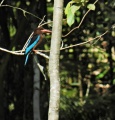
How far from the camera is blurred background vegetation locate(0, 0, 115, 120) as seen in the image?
5398mm

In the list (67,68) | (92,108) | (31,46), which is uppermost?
(67,68)

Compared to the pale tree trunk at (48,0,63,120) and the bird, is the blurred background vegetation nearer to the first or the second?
the bird

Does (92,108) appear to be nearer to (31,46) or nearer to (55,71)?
(31,46)

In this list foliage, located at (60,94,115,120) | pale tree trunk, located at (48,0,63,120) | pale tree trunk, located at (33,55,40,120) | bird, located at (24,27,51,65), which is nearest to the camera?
pale tree trunk, located at (48,0,63,120)

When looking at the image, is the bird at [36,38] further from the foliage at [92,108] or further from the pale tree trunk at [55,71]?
the foliage at [92,108]

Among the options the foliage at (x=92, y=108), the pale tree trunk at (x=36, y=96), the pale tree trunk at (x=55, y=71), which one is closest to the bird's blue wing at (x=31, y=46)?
the pale tree trunk at (x=55, y=71)

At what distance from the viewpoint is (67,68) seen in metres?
7.57

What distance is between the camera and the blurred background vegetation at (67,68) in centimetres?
540

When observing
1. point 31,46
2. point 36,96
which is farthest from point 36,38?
point 36,96

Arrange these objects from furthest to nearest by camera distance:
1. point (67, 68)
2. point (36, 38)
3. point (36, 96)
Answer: point (67, 68) → point (36, 96) → point (36, 38)

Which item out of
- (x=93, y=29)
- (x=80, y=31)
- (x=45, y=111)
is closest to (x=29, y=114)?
(x=45, y=111)

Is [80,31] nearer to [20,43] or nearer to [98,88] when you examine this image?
[20,43]

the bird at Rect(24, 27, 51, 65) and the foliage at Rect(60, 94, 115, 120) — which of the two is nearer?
the bird at Rect(24, 27, 51, 65)

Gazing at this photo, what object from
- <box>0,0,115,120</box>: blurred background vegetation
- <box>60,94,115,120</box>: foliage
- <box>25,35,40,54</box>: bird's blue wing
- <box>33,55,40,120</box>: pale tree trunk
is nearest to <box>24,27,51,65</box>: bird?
<box>25,35,40,54</box>: bird's blue wing
